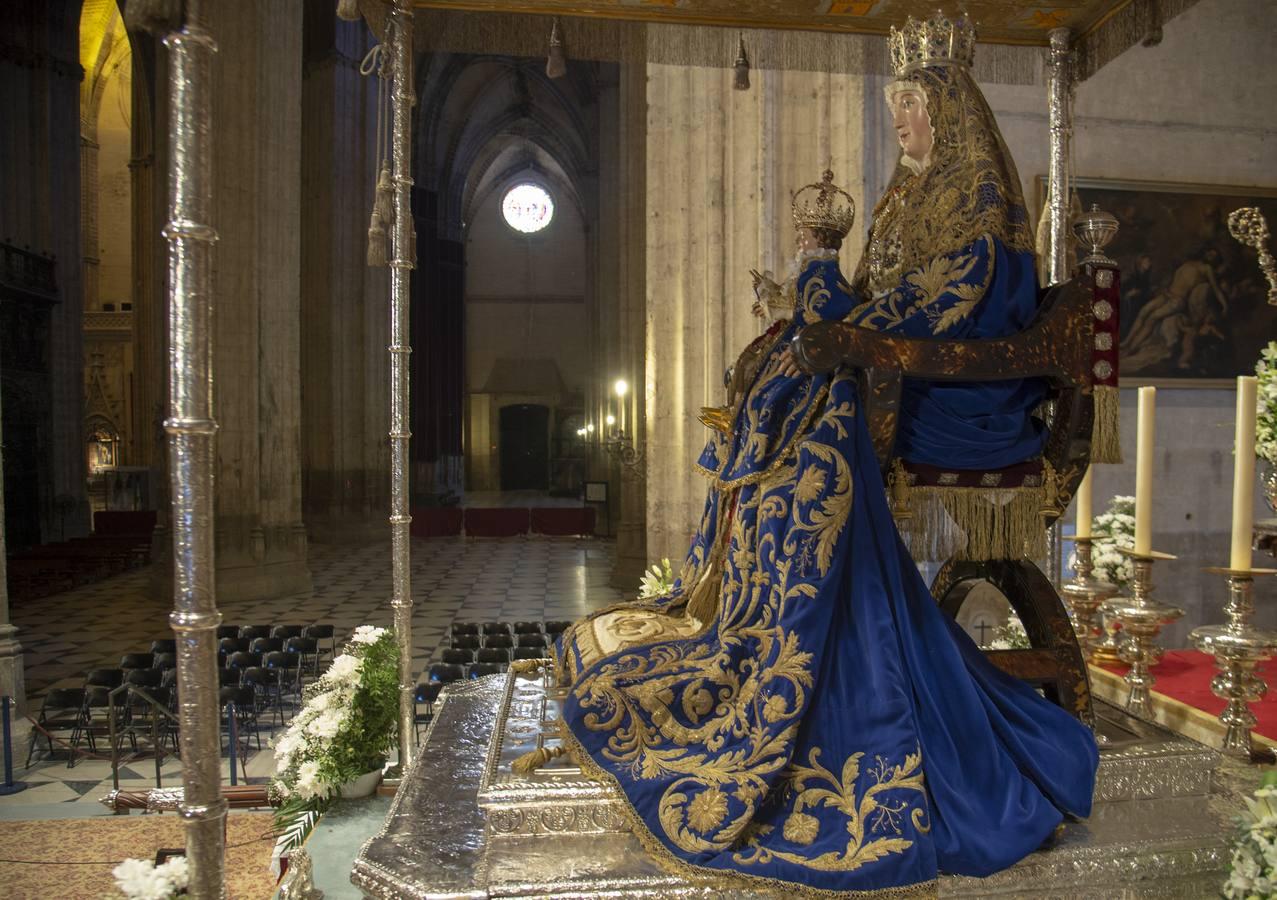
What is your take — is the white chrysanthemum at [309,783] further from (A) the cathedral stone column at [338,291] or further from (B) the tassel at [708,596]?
(A) the cathedral stone column at [338,291]

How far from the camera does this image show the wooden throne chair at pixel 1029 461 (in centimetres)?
242

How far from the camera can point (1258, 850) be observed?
1.99 metres

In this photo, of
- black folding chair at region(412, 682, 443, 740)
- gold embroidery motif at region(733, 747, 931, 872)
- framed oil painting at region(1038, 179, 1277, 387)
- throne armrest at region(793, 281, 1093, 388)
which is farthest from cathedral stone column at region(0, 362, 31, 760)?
framed oil painting at region(1038, 179, 1277, 387)

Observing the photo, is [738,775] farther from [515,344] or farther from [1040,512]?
[515,344]

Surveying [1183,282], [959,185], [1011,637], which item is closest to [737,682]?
[959,185]

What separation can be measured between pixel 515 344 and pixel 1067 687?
1204 inches

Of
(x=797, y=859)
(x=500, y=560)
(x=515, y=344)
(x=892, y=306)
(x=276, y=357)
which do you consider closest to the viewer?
(x=797, y=859)

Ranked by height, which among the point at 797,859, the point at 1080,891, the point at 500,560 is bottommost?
the point at 500,560

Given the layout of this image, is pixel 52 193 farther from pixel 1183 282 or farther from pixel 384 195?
pixel 1183 282

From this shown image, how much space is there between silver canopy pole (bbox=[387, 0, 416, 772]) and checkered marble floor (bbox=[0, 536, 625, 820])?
98.3 inches

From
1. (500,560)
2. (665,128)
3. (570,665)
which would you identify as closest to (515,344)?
(500,560)

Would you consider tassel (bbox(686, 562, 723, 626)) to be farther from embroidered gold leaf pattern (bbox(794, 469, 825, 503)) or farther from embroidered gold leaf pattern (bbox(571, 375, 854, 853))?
embroidered gold leaf pattern (bbox(794, 469, 825, 503))

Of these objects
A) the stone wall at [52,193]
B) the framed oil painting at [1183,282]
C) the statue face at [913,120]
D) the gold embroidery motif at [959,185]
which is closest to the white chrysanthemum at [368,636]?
the gold embroidery motif at [959,185]

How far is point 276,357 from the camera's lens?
11.2 meters
